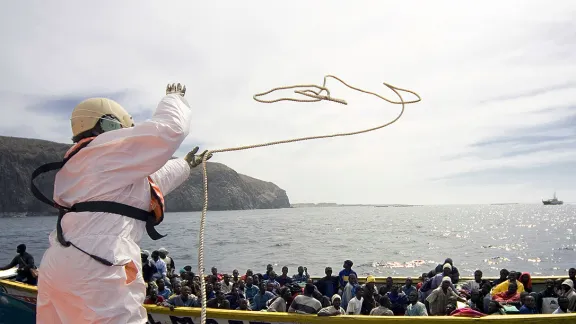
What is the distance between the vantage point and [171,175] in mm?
2584

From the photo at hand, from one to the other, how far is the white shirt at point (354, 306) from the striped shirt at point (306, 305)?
0.99 metres

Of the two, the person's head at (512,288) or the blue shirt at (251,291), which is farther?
the blue shirt at (251,291)

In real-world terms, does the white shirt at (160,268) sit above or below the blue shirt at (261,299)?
above

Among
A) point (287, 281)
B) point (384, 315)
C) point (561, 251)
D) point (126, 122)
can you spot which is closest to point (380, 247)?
point (561, 251)

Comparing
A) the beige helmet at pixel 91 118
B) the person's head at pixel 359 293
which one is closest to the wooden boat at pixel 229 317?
the person's head at pixel 359 293

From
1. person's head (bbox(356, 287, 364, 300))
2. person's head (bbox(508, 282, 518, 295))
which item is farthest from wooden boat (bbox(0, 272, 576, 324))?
person's head (bbox(508, 282, 518, 295))

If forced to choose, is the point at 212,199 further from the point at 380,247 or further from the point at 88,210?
the point at 88,210

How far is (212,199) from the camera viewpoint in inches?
5084

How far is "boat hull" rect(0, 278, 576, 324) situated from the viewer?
6.71m

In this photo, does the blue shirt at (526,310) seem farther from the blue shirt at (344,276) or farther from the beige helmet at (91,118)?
the beige helmet at (91,118)

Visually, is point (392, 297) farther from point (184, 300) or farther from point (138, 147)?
point (138, 147)

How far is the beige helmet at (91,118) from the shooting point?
2390mm

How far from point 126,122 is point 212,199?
5068 inches

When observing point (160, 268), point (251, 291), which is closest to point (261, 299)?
point (251, 291)
